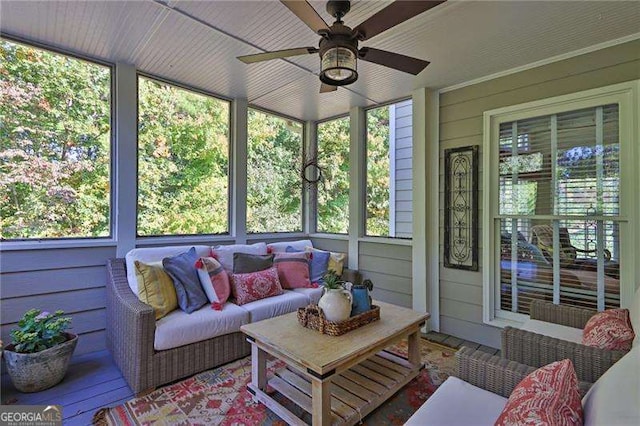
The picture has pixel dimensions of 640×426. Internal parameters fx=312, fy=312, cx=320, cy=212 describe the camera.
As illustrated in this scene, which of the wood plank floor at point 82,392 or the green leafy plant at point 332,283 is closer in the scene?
the wood plank floor at point 82,392

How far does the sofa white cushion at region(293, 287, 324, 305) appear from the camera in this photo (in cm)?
326

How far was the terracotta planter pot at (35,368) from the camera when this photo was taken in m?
2.15

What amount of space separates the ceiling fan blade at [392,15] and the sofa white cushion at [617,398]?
1589 mm

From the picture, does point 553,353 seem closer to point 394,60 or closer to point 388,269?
point 394,60

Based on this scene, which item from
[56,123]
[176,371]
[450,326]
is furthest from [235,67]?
[450,326]

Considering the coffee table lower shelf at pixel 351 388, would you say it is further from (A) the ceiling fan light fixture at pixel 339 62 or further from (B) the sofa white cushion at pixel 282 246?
(A) the ceiling fan light fixture at pixel 339 62

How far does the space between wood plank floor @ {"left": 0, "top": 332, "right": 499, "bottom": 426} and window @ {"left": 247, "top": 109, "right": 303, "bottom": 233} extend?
83.9 inches

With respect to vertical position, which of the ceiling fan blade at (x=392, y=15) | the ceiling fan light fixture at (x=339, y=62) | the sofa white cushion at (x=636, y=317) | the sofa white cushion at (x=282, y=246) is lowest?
the sofa white cushion at (x=636, y=317)

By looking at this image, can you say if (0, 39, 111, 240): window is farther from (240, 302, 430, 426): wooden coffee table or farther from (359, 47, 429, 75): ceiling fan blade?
(359, 47, 429, 75): ceiling fan blade

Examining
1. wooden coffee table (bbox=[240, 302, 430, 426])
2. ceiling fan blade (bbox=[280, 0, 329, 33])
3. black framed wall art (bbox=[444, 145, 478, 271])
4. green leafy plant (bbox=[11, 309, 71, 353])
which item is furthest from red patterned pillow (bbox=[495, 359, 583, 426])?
green leafy plant (bbox=[11, 309, 71, 353])

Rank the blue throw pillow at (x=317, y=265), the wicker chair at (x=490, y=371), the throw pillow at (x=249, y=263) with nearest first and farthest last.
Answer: the wicker chair at (x=490, y=371)
the throw pillow at (x=249, y=263)
the blue throw pillow at (x=317, y=265)

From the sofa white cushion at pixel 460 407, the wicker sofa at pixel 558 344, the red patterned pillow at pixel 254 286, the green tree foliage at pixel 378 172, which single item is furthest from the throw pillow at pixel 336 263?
the sofa white cushion at pixel 460 407

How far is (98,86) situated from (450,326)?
4269mm

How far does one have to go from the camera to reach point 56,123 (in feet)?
8.82
